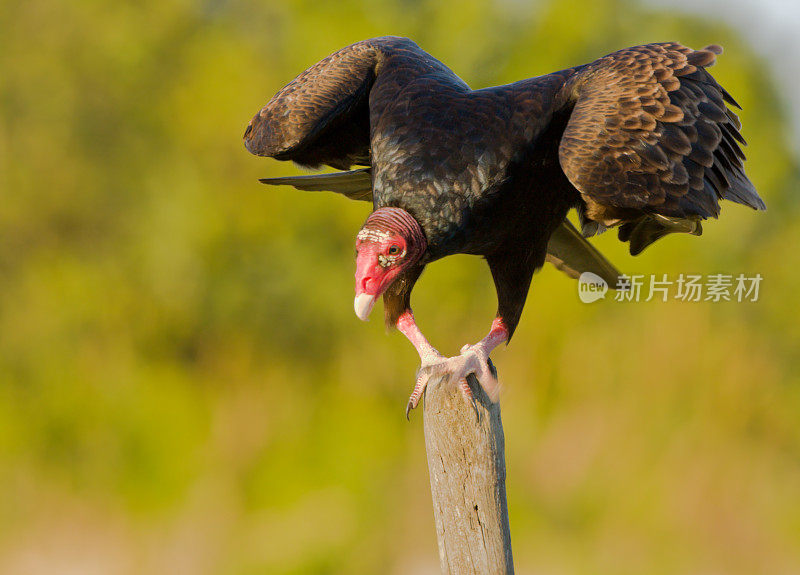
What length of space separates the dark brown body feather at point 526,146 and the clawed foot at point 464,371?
0.33 metres

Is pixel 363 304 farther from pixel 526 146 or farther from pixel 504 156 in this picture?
pixel 526 146

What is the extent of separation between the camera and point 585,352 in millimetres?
6250

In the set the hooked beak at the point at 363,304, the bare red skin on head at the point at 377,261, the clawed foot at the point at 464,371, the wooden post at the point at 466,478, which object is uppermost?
the bare red skin on head at the point at 377,261

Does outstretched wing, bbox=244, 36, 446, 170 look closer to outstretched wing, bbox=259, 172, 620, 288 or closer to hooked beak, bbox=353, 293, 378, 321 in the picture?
outstretched wing, bbox=259, 172, 620, 288

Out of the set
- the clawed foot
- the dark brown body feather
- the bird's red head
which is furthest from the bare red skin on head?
the clawed foot

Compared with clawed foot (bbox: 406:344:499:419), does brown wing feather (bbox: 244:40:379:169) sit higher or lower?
higher

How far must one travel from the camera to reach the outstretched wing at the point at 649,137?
2.81 meters

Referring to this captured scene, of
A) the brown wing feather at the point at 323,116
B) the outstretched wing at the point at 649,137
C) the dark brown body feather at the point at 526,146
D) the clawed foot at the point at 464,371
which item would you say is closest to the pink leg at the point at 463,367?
the clawed foot at the point at 464,371

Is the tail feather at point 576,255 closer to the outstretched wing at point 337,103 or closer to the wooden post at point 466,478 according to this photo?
the outstretched wing at point 337,103

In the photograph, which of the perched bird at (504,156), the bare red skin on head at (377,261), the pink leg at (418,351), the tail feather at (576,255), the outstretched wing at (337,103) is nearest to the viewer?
the bare red skin on head at (377,261)

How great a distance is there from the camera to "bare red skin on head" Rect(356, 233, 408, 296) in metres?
2.64

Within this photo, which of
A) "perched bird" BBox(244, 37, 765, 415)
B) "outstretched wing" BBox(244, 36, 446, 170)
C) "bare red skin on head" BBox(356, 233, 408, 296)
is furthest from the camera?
"outstretched wing" BBox(244, 36, 446, 170)

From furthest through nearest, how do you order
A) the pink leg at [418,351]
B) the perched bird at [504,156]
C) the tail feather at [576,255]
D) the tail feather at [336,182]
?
1. the tail feather at [576,255]
2. the tail feather at [336,182]
3. the pink leg at [418,351]
4. the perched bird at [504,156]

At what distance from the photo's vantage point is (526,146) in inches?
118
